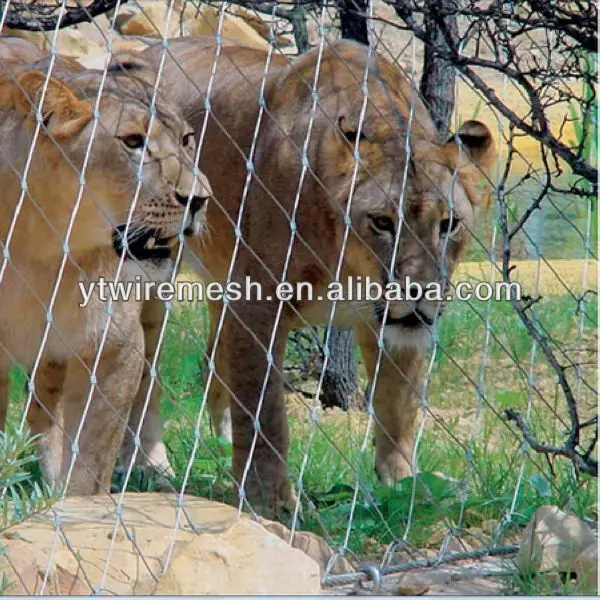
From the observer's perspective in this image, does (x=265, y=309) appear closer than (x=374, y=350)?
Yes

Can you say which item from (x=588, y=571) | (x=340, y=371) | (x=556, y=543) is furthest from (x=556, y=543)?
(x=340, y=371)

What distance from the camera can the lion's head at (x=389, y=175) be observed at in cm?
381

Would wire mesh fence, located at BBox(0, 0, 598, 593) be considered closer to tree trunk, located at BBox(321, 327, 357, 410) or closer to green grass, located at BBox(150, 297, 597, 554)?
green grass, located at BBox(150, 297, 597, 554)

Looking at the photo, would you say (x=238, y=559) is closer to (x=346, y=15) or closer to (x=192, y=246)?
(x=192, y=246)

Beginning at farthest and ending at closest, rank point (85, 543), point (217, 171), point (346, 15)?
point (346, 15) < point (217, 171) < point (85, 543)

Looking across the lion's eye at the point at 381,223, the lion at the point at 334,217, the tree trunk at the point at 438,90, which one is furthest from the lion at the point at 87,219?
the tree trunk at the point at 438,90

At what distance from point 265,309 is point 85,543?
131 cm

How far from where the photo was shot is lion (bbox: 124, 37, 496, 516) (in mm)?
3848

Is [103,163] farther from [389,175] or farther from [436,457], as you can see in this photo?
[436,457]

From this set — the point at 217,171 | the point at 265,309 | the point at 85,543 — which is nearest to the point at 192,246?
the point at 217,171

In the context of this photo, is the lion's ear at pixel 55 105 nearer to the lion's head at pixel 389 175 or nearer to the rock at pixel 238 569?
the lion's head at pixel 389 175

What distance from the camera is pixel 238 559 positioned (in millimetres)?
2805

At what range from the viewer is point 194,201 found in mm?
3594

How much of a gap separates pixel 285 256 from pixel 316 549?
1.13 m
